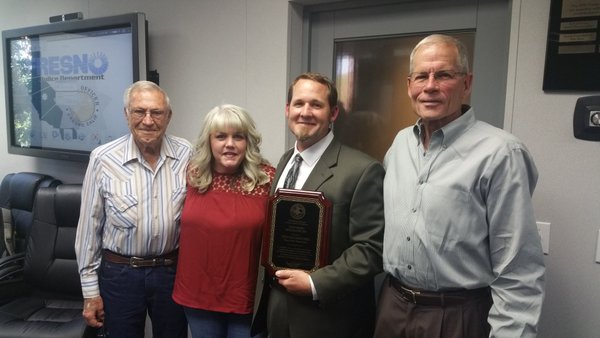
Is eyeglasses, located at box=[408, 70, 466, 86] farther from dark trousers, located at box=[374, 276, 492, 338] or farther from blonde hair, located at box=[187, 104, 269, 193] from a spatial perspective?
blonde hair, located at box=[187, 104, 269, 193]

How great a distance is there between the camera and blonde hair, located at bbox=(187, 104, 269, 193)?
1.66 m

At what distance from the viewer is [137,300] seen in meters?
1.79

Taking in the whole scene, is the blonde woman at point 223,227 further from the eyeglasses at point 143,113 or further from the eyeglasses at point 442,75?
the eyeglasses at point 442,75

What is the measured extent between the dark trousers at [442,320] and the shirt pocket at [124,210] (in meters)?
1.09

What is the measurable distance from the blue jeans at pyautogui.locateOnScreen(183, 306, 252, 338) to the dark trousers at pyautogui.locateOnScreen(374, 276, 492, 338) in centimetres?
62

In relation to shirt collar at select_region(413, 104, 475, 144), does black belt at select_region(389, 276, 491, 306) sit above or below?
below

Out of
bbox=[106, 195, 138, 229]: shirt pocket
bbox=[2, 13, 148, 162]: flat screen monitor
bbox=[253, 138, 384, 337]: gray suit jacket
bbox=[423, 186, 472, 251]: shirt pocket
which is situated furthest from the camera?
bbox=[2, 13, 148, 162]: flat screen monitor

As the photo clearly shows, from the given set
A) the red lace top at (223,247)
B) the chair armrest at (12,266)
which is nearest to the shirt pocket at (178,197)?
the red lace top at (223,247)

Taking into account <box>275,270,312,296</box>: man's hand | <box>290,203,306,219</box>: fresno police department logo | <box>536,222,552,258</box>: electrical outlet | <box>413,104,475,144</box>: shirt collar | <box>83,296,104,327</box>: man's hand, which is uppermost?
<box>413,104,475,144</box>: shirt collar

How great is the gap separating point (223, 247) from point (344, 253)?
18.8 inches

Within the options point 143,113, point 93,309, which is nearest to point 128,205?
point 143,113

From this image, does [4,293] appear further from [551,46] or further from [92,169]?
[551,46]

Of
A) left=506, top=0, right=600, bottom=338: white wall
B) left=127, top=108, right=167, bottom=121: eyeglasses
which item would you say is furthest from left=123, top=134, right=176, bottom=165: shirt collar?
left=506, top=0, right=600, bottom=338: white wall

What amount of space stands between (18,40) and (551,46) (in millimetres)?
3197
